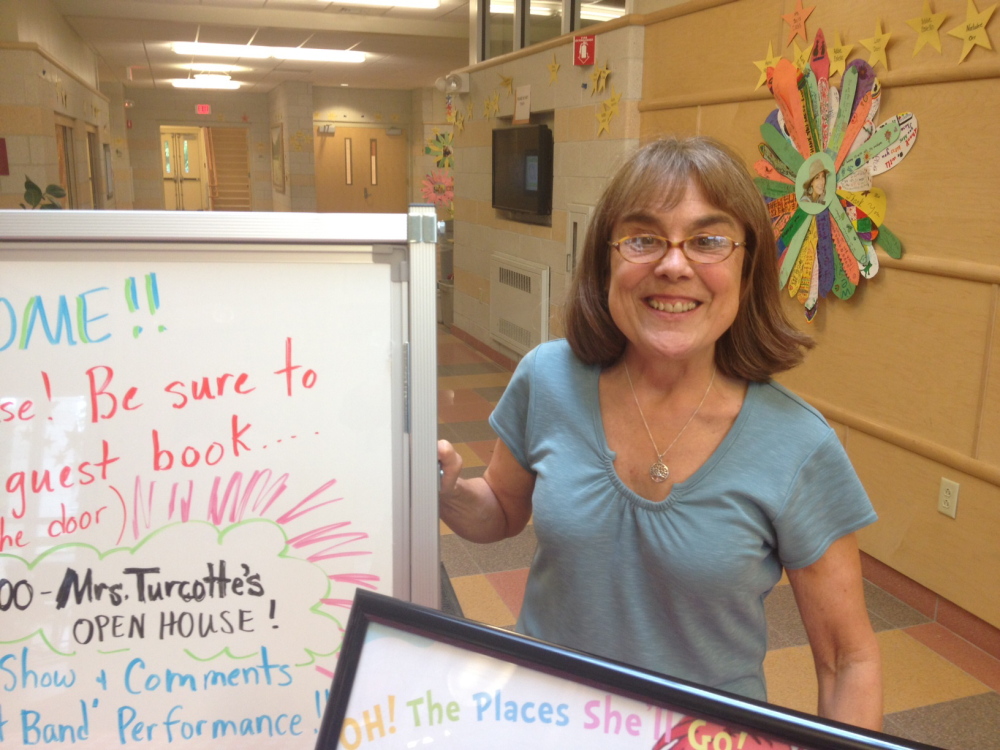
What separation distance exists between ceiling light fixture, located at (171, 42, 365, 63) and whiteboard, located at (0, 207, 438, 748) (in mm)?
10057

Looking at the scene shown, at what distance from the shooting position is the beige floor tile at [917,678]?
2.28 meters

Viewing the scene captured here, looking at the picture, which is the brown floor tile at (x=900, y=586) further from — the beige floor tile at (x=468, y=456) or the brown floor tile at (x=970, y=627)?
the beige floor tile at (x=468, y=456)

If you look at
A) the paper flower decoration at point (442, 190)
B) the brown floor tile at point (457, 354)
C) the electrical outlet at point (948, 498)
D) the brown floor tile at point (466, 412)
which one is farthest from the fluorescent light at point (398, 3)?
the electrical outlet at point (948, 498)

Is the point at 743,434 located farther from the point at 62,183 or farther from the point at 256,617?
the point at 62,183

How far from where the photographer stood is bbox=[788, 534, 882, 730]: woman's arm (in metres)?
0.94

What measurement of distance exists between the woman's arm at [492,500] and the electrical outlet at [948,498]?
6.27 ft

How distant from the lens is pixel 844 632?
954 millimetres

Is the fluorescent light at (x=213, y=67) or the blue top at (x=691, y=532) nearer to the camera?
the blue top at (x=691, y=532)

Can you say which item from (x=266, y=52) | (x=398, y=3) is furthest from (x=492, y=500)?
(x=266, y=52)

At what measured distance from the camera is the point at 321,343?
961mm

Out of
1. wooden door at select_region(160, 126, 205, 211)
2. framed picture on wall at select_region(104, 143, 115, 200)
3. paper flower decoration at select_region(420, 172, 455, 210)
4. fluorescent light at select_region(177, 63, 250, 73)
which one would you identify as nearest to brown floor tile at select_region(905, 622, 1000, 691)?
paper flower decoration at select_region(420, 172, 455, 210)

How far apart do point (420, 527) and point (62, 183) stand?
23.7 feet

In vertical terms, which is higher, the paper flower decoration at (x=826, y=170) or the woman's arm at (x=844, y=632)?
the paper flower decoration at (x=826, y=170)

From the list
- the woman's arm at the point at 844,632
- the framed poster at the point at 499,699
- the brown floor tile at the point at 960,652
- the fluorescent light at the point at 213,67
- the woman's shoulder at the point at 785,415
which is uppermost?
the fluorescent light at the point at 213,67
